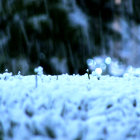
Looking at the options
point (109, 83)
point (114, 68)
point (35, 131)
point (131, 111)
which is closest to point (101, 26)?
point (114, 68)

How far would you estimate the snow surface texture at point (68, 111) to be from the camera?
7.08 ft

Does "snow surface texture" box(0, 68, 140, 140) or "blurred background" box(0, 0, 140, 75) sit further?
"blurred background" box(0, 0, 140, 75)

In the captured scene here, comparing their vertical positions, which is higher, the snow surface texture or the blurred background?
the blurred background

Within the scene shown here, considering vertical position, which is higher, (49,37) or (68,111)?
(49,37)

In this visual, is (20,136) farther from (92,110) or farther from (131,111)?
(131,111)

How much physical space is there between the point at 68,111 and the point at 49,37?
3864mm

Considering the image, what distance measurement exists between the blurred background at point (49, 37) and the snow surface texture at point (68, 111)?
3285 millimetres

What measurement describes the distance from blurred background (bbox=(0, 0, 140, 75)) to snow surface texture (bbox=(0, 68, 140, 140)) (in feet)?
10.8

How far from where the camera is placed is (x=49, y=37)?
5.99 metres

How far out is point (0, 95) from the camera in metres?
2.48

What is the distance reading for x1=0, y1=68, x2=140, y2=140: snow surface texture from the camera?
216cm

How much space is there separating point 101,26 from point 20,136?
486cm

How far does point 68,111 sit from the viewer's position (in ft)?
7.57

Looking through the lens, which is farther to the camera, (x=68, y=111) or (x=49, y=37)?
(x=49, y=37)
